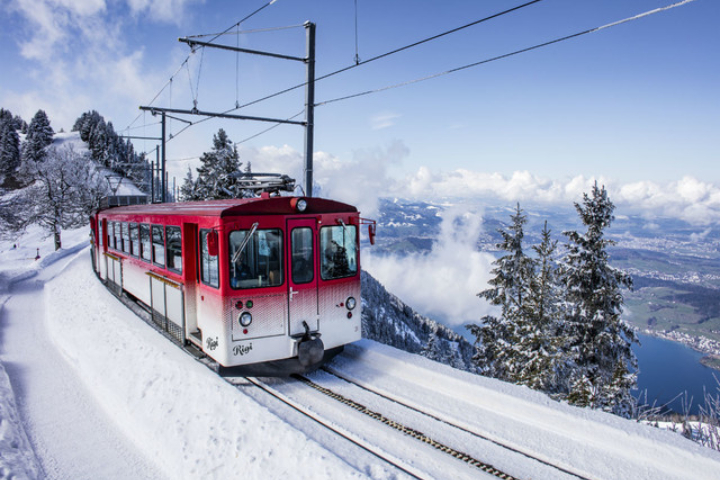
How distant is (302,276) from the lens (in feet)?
25.6

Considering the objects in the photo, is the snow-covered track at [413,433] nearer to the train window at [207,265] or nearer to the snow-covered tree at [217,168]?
the train window at [207,265]

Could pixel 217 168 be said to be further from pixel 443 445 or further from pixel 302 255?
pixel 443 445

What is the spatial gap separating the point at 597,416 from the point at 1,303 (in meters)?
22.5

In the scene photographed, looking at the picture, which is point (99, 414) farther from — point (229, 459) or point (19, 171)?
point (19, 171)

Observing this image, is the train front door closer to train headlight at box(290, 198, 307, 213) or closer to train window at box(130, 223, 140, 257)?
train headlight at box(290, 198, 307, 213)

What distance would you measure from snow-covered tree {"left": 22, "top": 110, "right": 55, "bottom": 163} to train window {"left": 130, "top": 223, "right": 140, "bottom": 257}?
88.6 meters

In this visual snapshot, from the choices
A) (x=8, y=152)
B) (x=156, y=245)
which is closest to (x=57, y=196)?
(x=156, y=245)

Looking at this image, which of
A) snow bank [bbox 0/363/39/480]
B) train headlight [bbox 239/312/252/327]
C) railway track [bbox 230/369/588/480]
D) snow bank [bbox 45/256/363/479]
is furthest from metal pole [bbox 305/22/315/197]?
snow bank [bbox 0/363/39/480]

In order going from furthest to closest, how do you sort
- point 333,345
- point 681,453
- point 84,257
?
1. point 84,257
2. point 333,345
3. point 681,453

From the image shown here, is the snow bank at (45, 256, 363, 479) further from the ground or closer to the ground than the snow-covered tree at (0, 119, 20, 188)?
closer to the ground

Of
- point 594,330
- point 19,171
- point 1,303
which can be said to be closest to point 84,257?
point 1,303

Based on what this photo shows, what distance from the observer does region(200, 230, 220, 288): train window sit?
734 centimetres

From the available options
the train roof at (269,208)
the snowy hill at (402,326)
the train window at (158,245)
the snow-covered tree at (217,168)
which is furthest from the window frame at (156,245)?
the snowy hill at (402,326)

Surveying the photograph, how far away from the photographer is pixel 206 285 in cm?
767
